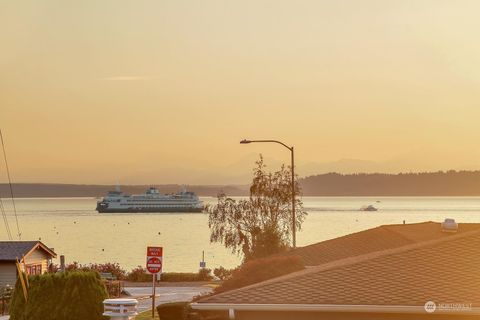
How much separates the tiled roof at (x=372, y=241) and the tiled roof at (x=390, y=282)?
34.7ft

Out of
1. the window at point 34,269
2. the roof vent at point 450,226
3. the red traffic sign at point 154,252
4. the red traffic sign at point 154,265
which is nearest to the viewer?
the roof vent at point 450,226

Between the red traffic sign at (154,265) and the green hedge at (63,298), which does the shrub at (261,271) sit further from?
the red traffic sign at (154,265)

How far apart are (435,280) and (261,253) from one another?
27536 mm

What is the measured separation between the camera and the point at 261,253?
52500 mm

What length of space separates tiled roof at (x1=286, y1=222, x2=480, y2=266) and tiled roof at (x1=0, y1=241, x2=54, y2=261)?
114 ft

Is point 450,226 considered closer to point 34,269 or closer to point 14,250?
point 14,250

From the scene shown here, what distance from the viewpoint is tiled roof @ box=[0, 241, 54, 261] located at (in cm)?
7044

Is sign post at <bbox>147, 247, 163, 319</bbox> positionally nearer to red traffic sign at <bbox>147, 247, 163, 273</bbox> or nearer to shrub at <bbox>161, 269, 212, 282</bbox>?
red traffic sign at <bbox>147, 247, 163, 273</bbox>

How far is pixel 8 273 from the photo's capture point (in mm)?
70375

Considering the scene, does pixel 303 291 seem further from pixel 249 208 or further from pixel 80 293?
pixel 249 208

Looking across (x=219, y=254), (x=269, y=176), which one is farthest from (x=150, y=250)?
(x=219, y=254)

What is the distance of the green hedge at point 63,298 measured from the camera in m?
32.6

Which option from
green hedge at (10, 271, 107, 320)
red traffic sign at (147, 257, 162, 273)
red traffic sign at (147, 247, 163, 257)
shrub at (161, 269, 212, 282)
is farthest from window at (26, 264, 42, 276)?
green hedge at (10, 271, 107, 320)

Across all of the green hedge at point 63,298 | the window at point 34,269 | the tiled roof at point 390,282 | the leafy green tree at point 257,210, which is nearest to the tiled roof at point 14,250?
the window at point 34,269
